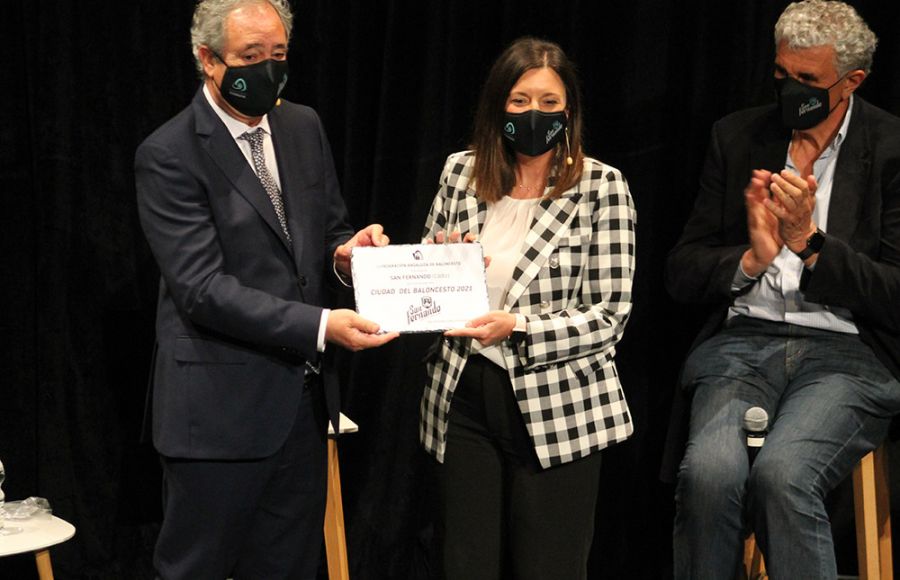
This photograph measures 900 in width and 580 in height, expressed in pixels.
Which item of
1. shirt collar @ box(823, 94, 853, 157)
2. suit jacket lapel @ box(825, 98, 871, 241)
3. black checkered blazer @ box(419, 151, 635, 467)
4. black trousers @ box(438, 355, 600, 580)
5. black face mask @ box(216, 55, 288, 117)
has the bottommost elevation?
black trousers @ box(438, 355, 600, 580)

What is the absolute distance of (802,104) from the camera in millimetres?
3537

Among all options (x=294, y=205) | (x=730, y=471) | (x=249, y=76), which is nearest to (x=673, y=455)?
(x=730, y=471)

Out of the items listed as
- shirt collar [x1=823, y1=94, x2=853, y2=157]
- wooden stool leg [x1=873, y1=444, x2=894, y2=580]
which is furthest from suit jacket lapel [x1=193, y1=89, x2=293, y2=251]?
wooden stool leg [x1=873, y1=444, x2=894, y2=580]

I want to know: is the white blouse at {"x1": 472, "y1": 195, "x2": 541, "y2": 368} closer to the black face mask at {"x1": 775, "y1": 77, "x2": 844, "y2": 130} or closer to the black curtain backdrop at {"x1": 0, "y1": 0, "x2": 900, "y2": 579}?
the black face mask at {"x1": 775, "y1": 77, "x2": 844, "y2": 130}

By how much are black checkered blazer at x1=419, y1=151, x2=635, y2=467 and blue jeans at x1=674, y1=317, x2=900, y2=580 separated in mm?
280

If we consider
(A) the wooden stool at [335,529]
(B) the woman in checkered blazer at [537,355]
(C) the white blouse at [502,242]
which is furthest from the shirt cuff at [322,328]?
(A) the wooden stool at [335,529]

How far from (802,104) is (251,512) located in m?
1.91

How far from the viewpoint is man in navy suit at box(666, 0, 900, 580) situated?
3.30 metres

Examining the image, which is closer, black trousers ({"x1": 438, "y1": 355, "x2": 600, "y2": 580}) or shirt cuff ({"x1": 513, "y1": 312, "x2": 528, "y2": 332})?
A: shirt cuff ({"x1": 513, "y1": 312, "x2": 528, "y2": 332})

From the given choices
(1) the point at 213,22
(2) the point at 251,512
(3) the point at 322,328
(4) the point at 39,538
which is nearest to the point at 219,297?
(3) the point at 322,328

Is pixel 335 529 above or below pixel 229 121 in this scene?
below

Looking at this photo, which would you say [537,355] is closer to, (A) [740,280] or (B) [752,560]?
(A) [740,280]

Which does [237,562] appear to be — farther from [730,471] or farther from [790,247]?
[790,247]

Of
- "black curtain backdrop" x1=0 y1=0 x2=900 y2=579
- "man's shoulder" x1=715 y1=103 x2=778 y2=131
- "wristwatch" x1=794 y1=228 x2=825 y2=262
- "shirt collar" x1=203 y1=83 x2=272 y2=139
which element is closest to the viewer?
"shirt collar" x1=203 y1=83 x2=272 y2=139
